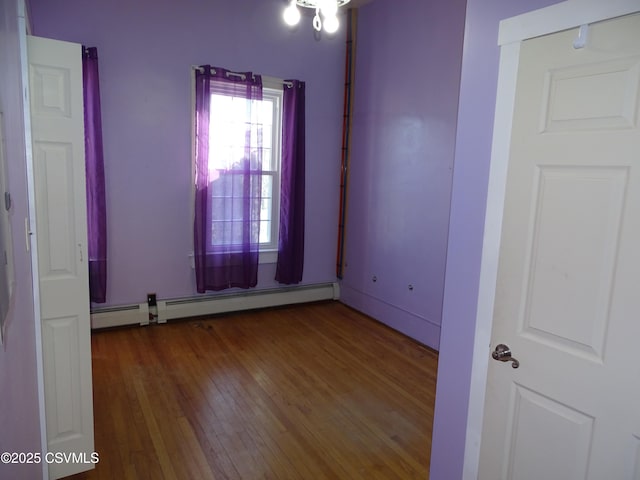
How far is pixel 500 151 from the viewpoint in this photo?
1.53m

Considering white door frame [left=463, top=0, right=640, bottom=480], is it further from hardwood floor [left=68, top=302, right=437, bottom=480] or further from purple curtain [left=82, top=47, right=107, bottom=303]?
purple curtain [left=82, top=47, right=107, bottom=303]

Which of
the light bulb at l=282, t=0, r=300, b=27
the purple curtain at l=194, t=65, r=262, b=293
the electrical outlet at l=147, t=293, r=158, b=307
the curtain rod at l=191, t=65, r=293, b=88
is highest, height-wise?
the curtain rod at l=191, t=65, r=293, b=88

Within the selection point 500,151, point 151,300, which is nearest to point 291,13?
point 500,151

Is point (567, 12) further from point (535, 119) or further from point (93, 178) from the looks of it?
point (93, 178)

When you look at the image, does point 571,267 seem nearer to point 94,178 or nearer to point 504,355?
point 504,355

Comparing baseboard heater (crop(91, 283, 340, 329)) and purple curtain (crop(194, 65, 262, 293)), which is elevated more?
purple curtain (crop(194, 65, 262, 293))

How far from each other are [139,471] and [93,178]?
7.97 feet

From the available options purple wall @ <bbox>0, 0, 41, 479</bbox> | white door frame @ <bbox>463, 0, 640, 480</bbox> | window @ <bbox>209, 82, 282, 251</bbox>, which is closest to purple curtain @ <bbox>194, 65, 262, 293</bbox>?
window @ <bbox>209, 82, 282, 251</bbox>

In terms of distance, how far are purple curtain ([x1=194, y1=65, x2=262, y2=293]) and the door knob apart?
307cm

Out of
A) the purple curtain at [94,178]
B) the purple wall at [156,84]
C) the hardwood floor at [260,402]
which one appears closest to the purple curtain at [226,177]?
the purple wall at [156,84]

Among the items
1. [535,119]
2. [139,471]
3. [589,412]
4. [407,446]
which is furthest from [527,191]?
[139,471]

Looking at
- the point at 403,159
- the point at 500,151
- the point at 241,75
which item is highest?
the point at 241,75

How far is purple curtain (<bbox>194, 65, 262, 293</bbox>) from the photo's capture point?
13.0 ft

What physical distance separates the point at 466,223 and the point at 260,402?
1.85 metres
